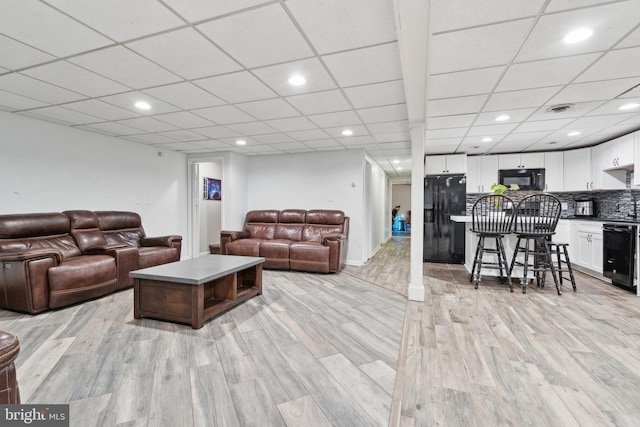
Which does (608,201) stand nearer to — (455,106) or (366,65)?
(455,106)

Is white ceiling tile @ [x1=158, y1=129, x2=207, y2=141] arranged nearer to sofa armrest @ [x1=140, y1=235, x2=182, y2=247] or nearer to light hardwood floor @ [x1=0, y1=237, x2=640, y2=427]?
sofa armrest @ [x1=140, y1=235, x2=182, y2=247]

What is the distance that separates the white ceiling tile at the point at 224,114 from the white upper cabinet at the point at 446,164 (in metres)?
3.79

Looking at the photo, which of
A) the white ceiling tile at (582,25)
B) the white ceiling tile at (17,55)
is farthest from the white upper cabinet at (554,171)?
the white ceiling tile at (17,55)

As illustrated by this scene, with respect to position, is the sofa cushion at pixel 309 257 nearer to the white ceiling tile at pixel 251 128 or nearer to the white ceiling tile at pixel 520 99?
the white ceiling tile at pixel 251 128

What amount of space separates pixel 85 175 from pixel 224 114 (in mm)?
2617

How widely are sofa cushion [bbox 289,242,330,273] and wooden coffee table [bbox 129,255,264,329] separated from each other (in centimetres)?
162

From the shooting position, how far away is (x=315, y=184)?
5785 mm

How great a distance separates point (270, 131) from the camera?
4234 mm

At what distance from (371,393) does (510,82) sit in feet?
8.98

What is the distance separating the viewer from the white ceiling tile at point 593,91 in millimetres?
2482

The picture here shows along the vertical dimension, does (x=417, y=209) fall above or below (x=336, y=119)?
below

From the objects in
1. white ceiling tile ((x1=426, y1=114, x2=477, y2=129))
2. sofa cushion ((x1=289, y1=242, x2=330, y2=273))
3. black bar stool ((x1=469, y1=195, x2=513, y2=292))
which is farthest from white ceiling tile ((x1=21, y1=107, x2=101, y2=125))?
black bar stool ((x1=469, y1=195, x2=513, y2=292))

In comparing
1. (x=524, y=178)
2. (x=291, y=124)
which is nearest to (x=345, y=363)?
(x=291, y=124)

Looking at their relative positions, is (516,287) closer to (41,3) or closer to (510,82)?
(510,82)
